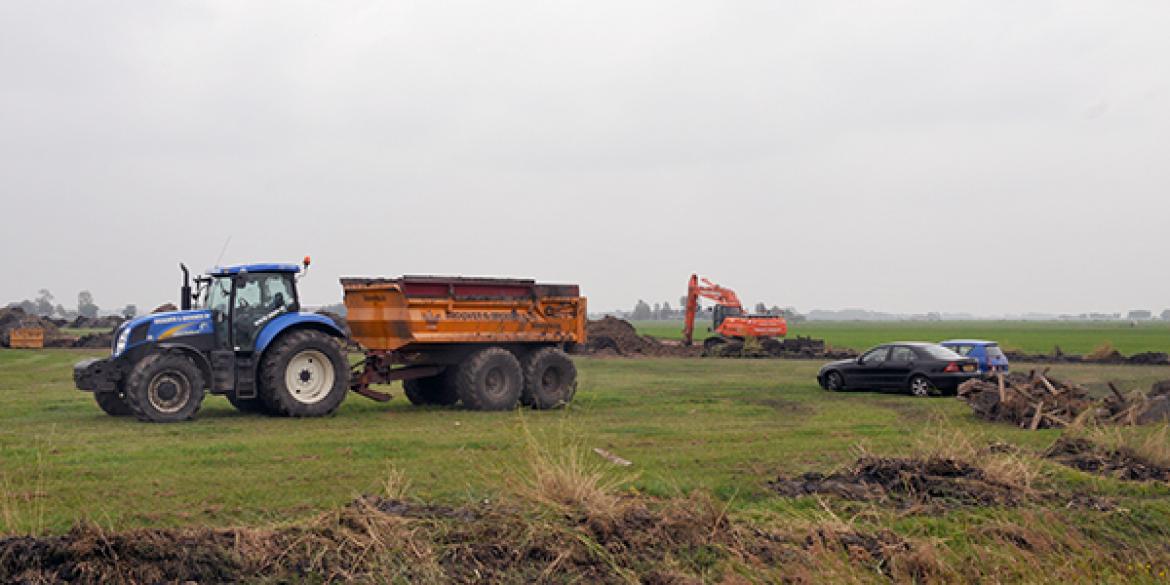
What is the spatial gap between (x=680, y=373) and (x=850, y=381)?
8397mm

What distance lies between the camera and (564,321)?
21094mm

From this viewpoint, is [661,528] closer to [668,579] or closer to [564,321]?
[668,579]

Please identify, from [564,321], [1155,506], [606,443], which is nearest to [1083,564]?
[1155,506]

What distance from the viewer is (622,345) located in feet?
159

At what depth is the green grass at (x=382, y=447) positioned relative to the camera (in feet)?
33.5

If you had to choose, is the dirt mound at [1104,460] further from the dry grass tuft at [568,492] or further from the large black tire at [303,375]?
the large black tire at [303,375]

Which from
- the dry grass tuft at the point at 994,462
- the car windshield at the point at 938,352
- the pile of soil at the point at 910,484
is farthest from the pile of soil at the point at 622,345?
the pile of soil at the point at 910,484

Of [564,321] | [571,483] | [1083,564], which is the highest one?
[564,321]

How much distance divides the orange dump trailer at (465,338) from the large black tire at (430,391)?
0.02m

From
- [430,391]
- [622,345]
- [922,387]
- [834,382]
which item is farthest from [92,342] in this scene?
[922,387]

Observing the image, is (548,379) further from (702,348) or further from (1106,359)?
(1106,359)

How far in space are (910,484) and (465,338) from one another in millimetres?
10575

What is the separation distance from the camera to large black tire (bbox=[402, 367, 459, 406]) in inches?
809

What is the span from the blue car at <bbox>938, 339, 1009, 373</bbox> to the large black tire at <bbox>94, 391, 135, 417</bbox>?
17.0 meters
